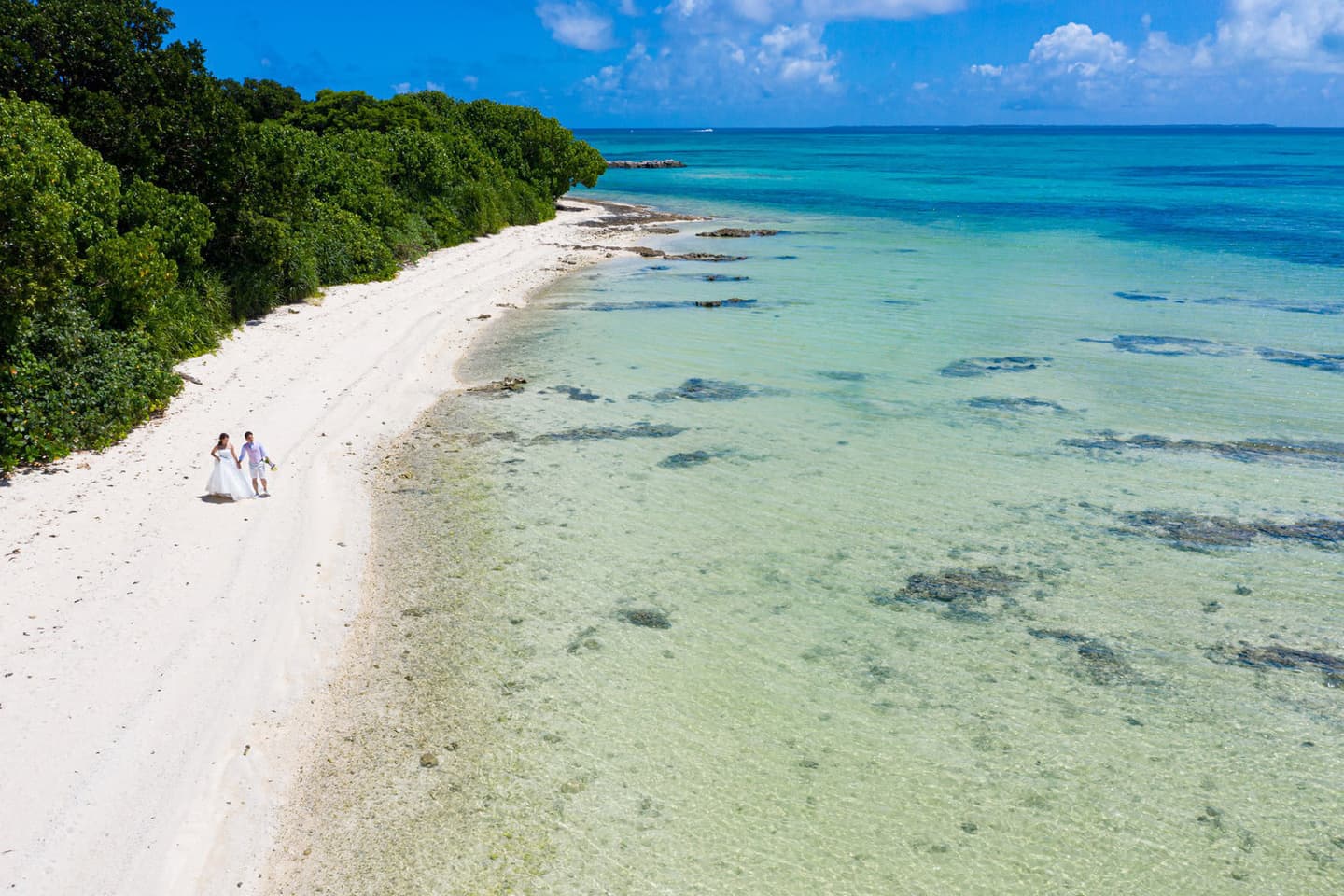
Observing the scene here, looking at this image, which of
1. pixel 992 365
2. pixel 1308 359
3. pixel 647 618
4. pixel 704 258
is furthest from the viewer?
pixel 704 258

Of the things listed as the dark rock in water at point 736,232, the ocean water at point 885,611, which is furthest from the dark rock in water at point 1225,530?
the dark rock in water at point 736,232

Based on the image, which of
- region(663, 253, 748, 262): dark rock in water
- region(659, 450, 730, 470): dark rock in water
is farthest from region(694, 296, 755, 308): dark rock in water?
region(659, 450, 730, 470): dark rock in water

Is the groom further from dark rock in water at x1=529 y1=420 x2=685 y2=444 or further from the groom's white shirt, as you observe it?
dark rock in water at x1=529 y1=420 x2=685 y2=444

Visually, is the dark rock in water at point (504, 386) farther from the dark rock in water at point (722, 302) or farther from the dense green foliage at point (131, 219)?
the dark rock in water at point (722, 302)

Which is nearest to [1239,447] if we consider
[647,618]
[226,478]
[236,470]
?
[647,618]

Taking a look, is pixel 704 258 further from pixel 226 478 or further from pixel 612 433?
pixel 226 478

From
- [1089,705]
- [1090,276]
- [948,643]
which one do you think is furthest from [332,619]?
[1090,276]
